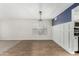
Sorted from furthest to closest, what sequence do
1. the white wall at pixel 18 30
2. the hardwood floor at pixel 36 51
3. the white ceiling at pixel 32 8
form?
1. the white wall at pixel 18 30
2. the white ceiling at pixel 32 8
3. the hardwood floor at pixel 36 51

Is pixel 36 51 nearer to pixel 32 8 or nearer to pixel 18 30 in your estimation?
pixel 32 8

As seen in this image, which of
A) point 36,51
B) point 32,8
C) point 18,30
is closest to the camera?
point 36,51

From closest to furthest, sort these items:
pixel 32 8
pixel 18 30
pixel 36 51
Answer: pixel 36 51 → pixel 32 8 → pixel 18 30

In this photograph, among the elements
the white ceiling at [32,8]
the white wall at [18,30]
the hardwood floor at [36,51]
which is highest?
the white ceiling at [32,8]

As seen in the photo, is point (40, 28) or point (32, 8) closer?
point (32, 8)

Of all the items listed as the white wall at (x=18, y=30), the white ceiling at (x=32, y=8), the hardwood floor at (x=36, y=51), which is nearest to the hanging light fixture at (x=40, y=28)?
the white wall at (x=18, y=30)

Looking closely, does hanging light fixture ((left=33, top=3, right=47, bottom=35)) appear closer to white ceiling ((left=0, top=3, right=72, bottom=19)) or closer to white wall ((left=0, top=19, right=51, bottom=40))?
white wall ((left=0, top=19, right=51, bottom=40))

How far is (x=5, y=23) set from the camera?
11.2m

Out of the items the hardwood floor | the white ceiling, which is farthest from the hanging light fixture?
the hardwood floor

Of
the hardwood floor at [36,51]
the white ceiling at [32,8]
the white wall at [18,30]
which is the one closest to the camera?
the hardwood floor at [36,51]

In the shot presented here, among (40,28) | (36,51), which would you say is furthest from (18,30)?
(36,51)

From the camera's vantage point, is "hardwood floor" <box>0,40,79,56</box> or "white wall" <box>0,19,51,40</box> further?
"white wall" <box>0,19,51,40</box>

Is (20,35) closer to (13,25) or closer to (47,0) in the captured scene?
(13,25)

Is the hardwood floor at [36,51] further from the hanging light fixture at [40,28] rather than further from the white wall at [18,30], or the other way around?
the hanging light fixture at [40,28]
